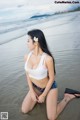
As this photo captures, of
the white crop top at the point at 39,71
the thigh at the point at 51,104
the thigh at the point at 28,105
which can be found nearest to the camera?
the thigh at the point at 51,104

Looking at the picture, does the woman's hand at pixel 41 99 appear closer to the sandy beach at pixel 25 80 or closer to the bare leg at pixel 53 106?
the bare leg at pixel 53 106

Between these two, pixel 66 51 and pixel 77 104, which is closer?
pixel 77 104

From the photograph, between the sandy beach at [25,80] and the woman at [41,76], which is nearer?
the woman at [41,76]

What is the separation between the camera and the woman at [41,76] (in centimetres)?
441

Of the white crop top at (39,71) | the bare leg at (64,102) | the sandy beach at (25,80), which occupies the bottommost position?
the sandy beach at (25,80)

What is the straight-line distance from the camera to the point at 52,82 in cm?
451

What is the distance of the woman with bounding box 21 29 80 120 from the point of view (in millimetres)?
4414

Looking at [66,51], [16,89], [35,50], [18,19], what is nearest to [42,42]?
[35,50]

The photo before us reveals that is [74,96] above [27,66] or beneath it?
beneath

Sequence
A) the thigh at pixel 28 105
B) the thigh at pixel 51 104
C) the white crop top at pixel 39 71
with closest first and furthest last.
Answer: the thigh at pixel 51 104
the white crop top at pixel 39 71
the thigh at pixel 28 105

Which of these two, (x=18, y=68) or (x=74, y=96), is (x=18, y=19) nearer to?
(x=18, y=68)

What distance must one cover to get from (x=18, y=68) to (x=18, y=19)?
708 inches

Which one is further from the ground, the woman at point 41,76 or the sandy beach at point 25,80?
the woman at point 41,76

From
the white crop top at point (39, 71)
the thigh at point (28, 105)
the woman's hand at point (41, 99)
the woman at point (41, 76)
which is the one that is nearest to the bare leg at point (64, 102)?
the woman at point (41, 76)
